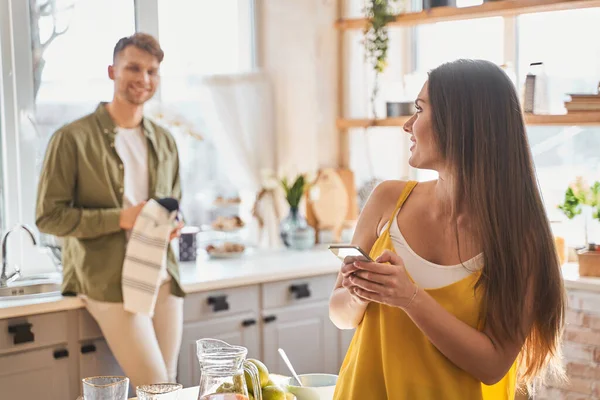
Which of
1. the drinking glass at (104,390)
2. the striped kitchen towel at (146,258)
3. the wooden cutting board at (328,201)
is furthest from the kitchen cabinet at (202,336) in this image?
the drinking glass at (104,390)

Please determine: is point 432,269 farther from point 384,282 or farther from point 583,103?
point 583,103

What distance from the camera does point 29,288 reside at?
3.47m

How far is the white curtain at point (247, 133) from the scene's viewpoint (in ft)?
14.4

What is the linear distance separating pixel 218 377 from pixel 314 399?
48 centimetres

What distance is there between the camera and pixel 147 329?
3.05 meters

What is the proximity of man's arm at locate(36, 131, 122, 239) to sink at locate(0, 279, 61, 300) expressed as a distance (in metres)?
0.47

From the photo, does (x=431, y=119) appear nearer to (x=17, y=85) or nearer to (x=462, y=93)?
(x=462, y=93)

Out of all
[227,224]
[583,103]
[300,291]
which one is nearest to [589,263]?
[583,103]

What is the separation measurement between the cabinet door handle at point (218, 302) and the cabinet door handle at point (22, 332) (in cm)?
76

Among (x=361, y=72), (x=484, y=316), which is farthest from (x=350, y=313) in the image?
(x=361, y=72)

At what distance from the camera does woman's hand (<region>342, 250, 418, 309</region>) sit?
5.01 ft

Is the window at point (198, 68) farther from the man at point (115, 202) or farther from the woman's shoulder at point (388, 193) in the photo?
the woman's shoulder at point (388, 193)

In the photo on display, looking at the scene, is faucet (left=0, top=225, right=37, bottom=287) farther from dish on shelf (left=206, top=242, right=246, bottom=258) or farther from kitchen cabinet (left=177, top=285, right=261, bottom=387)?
dish on shelf (left=206, top=242, right=246, bottom=258)

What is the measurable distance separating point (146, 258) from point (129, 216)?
17cm
